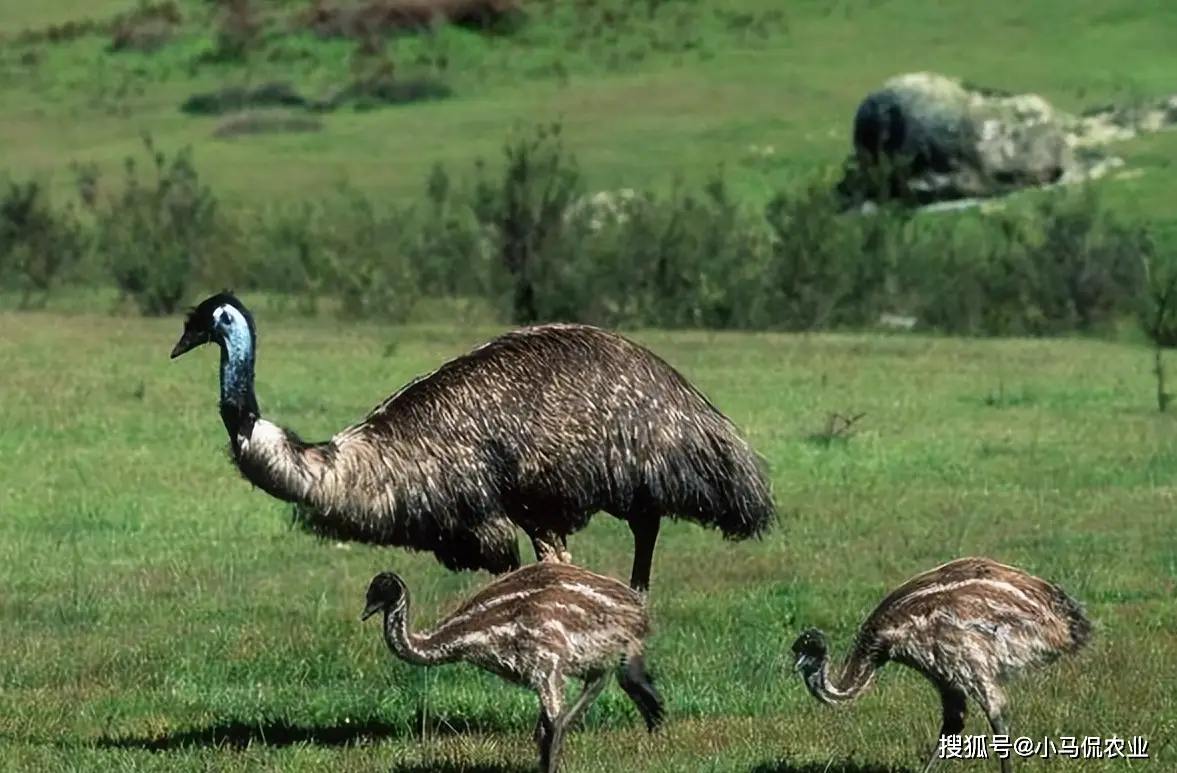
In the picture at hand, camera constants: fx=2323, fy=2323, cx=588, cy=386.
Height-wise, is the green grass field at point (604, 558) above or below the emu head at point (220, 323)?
below

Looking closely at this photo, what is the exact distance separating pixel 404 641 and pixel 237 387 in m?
1.50

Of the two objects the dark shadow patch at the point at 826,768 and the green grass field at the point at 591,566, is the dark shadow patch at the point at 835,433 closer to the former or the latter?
the green grass field at the point at 591,566

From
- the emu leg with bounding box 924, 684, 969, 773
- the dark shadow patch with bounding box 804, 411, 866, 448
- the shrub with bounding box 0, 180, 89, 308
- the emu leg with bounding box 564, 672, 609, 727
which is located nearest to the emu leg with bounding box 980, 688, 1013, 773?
the emu leg with bounding box 924, 684, 969, 773

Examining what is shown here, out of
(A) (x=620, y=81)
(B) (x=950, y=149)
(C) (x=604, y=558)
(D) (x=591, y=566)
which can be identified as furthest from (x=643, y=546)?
(A) (x=620, y=81)

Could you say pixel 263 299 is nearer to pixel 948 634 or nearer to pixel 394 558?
pixel 394 558

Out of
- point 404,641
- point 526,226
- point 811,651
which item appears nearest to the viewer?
point 811,651

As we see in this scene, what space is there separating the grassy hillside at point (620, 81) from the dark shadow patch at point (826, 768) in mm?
24196

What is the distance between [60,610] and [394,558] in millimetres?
2209

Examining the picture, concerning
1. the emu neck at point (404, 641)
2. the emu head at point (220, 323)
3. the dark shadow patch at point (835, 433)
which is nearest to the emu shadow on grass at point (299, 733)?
the emu neck at point (404, 641)

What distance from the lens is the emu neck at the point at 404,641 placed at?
7.70 metres

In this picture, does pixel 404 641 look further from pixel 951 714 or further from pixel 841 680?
pixel 951 714

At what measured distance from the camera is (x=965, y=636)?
727cm

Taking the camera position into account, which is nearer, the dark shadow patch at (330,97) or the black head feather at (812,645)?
the black head feather at (812,645)

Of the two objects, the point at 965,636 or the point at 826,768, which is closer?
the point at 965,636
